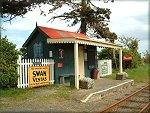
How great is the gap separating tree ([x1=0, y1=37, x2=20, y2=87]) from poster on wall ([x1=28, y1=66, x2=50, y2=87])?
1158 millimetres

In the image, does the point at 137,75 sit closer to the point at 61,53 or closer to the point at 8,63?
the point at 61,53

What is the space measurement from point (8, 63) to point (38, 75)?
2490 millimetres

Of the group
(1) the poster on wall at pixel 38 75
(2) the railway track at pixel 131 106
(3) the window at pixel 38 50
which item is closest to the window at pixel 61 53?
(3) the window at pixel 38 50

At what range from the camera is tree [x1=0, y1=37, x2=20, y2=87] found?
53.0ft

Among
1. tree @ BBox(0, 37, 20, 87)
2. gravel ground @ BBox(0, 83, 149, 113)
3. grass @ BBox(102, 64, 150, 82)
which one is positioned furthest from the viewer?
grass @ BBox(102, 64, 150, 82)

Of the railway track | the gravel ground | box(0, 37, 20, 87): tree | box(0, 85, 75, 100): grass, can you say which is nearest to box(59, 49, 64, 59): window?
box(0, 85, 75, 100): grass

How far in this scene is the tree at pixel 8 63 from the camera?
16.2m

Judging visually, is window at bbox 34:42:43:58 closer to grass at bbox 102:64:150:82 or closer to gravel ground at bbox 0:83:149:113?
gravel ground at bbox 0:83:149:113

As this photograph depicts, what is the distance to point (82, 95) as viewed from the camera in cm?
1611

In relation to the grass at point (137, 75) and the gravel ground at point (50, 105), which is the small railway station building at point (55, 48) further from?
the grass at point (137, 75)

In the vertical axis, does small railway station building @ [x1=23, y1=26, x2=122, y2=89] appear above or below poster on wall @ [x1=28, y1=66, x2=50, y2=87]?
above

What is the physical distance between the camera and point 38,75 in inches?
736

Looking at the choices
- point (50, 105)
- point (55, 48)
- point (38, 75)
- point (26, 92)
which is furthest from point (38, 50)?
point (50, 105)

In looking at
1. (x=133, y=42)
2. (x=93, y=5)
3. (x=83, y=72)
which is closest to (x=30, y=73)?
(x=83, y=72)
